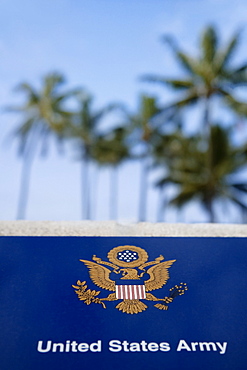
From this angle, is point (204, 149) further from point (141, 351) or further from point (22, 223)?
point (141, 351)

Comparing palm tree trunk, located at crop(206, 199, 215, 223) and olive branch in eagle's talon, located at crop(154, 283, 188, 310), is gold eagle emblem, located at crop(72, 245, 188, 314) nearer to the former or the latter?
olive branch in eagle's talon, located at crop(154, 283, 188, 310)


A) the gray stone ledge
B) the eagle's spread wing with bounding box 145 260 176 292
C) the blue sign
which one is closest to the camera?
the blue sign

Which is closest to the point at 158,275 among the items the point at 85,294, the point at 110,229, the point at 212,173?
the point at 85,294

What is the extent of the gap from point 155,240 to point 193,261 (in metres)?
0.43

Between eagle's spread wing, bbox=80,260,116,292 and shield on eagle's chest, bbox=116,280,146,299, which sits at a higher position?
eagle's spread wing, bbox=80,260,116,292

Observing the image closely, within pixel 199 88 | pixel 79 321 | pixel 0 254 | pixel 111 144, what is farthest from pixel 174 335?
pixel 111 144

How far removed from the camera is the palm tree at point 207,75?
56.2ft

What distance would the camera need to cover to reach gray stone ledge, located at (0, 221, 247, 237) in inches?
190

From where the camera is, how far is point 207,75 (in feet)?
56.6

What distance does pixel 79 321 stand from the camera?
3201 mm

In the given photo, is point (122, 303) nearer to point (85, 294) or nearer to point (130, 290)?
point (130, 290)

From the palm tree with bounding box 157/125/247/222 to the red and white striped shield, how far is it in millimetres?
14485

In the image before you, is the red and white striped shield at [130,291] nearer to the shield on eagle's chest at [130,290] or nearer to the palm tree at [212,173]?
the shield on eagle's chest at [130,290]

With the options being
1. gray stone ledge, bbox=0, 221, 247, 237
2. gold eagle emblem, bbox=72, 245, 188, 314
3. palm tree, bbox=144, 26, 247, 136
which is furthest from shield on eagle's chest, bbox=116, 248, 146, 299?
palm tree, bbox=144, 26, 247, 136
